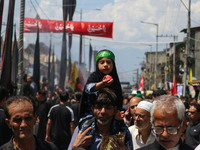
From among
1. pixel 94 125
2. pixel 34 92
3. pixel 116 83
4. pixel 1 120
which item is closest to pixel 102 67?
pixel 116 83

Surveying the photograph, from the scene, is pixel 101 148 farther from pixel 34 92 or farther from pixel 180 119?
pixel 34 92

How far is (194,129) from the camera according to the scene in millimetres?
7133

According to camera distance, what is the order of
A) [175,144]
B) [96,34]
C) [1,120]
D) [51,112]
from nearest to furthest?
1. [175,144]
2. [1,120]
3. [51,112]
4. [96,34]

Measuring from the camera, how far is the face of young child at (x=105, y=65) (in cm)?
Result: 368

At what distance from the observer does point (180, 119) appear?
272 centimetres

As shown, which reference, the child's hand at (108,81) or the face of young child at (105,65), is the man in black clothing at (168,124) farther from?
the face of young child at (105,65)

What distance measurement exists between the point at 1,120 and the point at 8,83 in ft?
13.3

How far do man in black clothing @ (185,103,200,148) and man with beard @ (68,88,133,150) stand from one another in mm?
3692

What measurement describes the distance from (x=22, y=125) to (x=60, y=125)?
208 inches

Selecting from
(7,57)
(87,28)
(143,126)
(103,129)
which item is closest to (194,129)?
(143,126)

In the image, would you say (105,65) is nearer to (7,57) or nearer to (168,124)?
(168,124)

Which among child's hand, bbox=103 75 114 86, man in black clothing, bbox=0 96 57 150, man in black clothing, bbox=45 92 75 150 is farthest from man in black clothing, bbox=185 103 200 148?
man in black clothing, bbox=0 96 57 150

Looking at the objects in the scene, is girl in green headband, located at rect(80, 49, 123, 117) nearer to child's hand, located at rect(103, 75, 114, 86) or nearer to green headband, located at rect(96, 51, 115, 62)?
green headband, located at rect(96, 51, 115, 62)

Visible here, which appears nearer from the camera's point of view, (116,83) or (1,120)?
(116,83)
